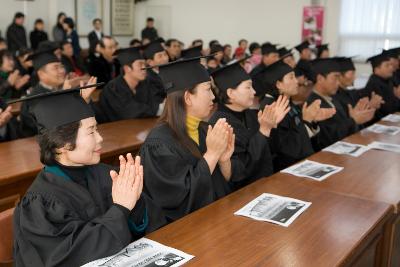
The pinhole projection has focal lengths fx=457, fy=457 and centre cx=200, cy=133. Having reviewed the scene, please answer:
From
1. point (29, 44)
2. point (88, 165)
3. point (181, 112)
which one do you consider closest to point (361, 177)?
point (181, 112)

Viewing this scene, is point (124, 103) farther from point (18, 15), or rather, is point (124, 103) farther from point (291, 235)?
point (18, 15)

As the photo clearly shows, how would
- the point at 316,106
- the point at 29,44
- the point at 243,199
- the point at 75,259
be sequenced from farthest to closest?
the point at 29,44, the point at 316,106, the point at 243,199, the point at 75,259

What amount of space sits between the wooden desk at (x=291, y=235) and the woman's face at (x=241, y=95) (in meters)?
1.15

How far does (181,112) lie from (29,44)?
11470 mm

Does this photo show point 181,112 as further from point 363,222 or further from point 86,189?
point 363,222

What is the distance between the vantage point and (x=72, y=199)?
7.03 ft

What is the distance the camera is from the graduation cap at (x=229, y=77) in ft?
12.1

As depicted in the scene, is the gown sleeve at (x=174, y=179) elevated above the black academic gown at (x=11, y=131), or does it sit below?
above

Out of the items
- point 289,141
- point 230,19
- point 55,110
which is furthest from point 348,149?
point 230,19

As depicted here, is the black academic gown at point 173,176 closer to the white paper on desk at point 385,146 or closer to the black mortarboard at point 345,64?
the white paper on desk at point 385,146

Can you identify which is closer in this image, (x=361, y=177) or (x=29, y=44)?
(x=361, y=177)

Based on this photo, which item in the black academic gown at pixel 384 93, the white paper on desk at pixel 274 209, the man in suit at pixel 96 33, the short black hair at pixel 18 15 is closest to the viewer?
the white paper on desk at pixel 274 209

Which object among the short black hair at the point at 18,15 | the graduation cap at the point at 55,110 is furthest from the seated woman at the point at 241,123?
the short black hair at the point at 18,15

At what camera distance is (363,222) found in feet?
7.63
